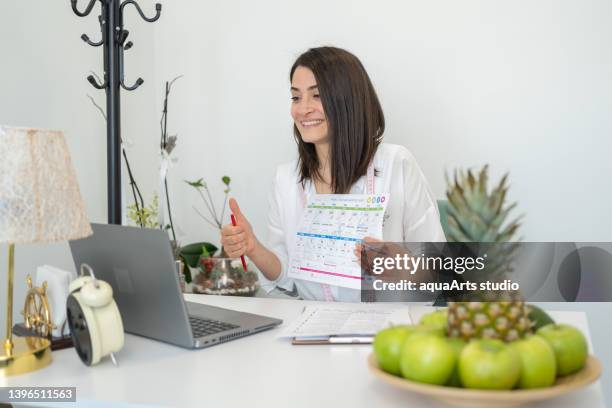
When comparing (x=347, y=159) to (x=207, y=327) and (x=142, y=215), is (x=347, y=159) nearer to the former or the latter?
(x=142, y=215)

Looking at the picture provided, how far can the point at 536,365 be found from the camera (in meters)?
0.86

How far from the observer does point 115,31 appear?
2.10 meters

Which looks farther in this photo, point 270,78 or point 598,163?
point 270,78

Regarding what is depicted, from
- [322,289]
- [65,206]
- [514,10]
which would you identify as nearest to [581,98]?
[514,10]

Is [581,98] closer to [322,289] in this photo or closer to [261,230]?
[322,289]

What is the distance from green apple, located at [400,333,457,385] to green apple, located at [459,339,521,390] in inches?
0.8

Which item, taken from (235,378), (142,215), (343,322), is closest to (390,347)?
(235,378)

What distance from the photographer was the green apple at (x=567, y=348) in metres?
0.91

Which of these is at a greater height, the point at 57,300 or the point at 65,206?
the point at 65,206

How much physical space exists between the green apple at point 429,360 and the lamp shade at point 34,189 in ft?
2.15

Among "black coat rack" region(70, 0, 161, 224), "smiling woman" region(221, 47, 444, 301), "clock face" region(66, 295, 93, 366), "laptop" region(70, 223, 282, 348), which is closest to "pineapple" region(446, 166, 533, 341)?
"laptop" region(70, 223, 282, 348)

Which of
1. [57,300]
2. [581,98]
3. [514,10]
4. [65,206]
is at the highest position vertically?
[514,10]

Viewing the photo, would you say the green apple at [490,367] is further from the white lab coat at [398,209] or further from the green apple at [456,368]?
the white lab coat at [398,209]

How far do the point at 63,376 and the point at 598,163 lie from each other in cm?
213
